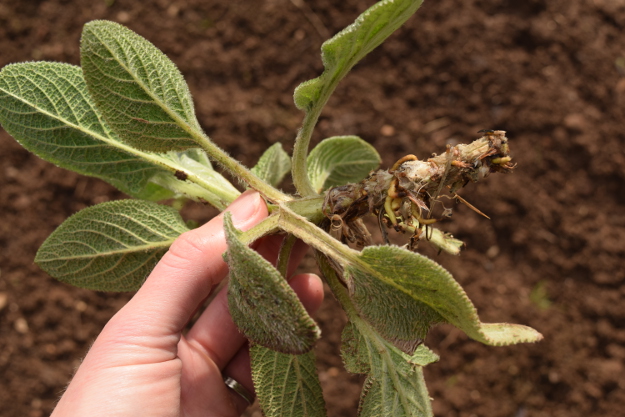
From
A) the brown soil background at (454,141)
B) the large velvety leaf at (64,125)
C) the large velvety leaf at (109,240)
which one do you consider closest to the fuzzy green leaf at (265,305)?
the large velvety leaf at (109,240)

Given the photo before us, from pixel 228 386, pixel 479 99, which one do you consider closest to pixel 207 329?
pixel 228 386

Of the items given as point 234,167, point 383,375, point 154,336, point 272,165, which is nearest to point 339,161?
point 272,165

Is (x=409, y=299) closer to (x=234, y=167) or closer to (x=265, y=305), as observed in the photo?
(x=265, y=305)

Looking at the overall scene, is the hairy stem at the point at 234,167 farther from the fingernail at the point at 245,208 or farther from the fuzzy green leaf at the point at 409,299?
the fuzzy green leaf at the point at 409,299

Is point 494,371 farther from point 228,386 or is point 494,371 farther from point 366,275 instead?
point 366,275

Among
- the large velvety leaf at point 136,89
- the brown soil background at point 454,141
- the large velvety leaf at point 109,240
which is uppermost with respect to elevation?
the large velvety leaf at point 136,89

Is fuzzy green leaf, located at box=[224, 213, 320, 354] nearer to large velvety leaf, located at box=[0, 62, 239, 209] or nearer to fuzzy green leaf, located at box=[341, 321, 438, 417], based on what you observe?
fuzzy green leaf, located at box=[341, 321, 438, 417]

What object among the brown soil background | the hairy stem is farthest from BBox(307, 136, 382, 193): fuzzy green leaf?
the brown soil background
